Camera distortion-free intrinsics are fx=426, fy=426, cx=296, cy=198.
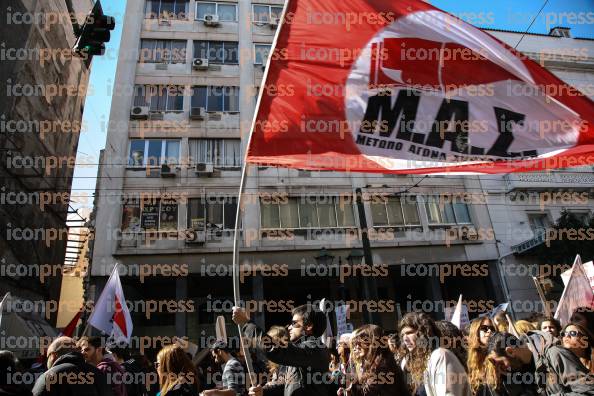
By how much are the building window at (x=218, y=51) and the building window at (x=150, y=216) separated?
25.3 ft

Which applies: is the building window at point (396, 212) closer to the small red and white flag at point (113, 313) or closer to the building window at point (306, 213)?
the building window at point (306, 213)

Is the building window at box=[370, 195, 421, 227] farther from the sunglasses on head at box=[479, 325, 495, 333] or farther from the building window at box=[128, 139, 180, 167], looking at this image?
the sunglasses on head at box=[479, 325, 495, 333]

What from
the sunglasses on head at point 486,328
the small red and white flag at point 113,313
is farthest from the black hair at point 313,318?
the small red and white flag at point 113,313

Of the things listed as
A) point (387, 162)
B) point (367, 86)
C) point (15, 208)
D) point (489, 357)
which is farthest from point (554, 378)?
point (15, 208)

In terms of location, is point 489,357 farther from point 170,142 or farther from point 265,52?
point 265,52

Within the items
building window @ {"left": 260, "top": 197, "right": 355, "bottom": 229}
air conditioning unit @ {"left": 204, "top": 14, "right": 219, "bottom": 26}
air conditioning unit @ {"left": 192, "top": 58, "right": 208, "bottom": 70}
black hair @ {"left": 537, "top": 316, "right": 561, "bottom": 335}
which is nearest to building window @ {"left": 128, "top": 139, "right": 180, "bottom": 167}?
air conditioning unit @ {"left": 192, "top": 58, "right": 208, "bottom": 70}

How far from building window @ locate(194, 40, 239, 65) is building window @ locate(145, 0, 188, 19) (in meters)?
1.77

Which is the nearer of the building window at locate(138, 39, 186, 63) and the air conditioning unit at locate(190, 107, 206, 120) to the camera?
the air conditioning unit at locate(190, 107, 206, 120)

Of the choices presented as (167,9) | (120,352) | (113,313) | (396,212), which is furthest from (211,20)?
(120,352)

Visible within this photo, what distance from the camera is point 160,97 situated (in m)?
19.5

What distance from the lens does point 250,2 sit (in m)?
22.2

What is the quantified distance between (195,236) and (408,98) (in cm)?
1405

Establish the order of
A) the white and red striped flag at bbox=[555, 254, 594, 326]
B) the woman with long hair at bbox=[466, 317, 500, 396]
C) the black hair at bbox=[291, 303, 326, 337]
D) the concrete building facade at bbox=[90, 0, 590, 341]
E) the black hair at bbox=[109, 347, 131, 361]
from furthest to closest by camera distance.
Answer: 1. the concrete building facade at bbox=[90, 0, 590, 341]
2. the white and red striped flag at bbox=[555, 254, 594, 326]
3. the black hair at bbox=[109, 347, 131, 361]
4. the black hair at bbox=[291, 303, 326, 337]
5. the woman with long hair at bbox=[466, 317, 500, 396]

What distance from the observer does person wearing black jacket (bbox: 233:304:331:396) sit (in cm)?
298
